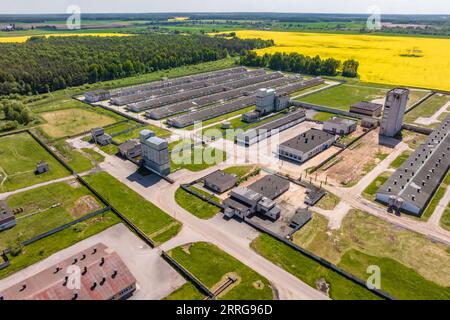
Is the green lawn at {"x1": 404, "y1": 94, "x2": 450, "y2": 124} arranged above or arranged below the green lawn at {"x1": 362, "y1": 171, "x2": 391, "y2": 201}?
above

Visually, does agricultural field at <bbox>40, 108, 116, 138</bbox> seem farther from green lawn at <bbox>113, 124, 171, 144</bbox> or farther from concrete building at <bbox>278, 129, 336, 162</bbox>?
concrete building at <bbox>278, 129, 336, 162</bbox>

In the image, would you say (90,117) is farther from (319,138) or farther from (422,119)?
(422,119)

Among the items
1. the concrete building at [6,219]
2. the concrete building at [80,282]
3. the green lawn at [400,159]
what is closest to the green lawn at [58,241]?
the concrete building at [80,282]

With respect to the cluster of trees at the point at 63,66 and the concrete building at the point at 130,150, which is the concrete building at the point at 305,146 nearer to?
the concrete building at the point at 130,150

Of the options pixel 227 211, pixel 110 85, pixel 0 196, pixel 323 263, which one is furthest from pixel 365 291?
pixel 110 85

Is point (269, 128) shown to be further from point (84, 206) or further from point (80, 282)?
point (80, 282)

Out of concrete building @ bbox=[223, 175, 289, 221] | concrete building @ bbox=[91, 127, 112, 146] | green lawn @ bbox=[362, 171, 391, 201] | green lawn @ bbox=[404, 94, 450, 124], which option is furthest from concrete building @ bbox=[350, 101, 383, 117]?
concrete building @ bbox=[91, 127, 112, 146]

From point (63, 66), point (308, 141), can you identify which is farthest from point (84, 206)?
point (63, 66)
